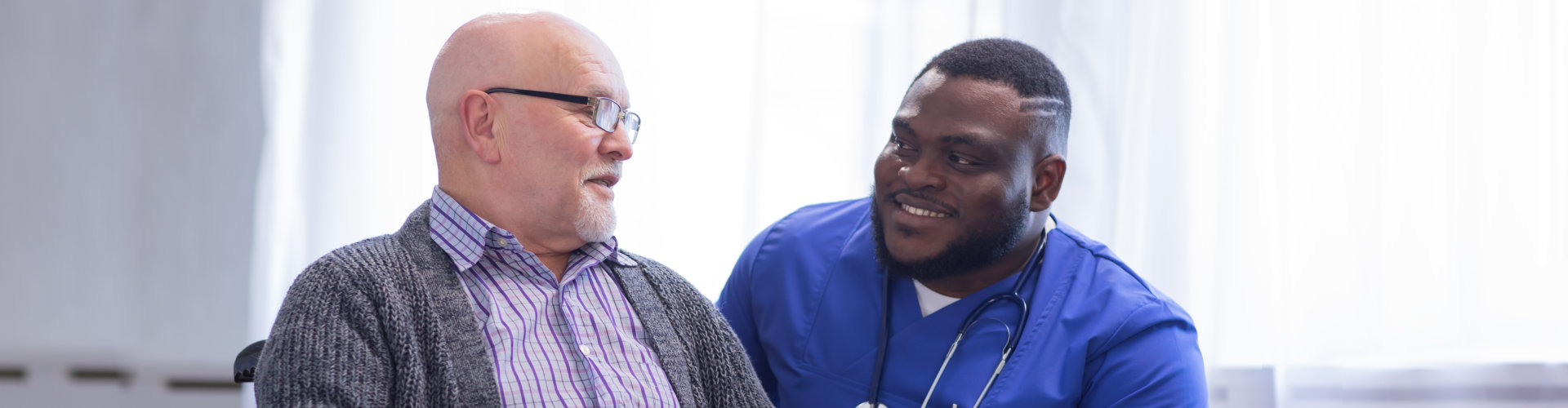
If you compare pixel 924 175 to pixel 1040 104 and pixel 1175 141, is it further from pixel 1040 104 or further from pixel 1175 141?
pixel 1175 141

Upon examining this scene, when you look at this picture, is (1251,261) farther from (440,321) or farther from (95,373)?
(95,373)

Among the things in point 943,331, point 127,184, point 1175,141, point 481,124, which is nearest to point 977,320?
point 943,331

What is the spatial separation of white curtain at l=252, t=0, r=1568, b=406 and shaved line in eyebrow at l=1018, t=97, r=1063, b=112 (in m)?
0.63

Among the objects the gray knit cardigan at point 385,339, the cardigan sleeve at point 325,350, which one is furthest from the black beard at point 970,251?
the cardigan sleeve at point 325,350

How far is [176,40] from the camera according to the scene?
7.02 feet

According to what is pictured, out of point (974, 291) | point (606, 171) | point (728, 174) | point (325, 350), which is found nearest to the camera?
point (325, 350)

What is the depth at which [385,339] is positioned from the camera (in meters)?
1.17

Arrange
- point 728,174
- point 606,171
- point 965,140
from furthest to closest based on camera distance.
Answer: point 728,174, point 965,140, point 606,171

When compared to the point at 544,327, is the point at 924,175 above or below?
above

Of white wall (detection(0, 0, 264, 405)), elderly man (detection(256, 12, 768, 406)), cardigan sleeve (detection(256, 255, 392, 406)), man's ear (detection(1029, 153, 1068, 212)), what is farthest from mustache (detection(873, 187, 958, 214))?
white wall (detection(0, 0, 264, 405))

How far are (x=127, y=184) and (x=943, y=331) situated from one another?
1667mm

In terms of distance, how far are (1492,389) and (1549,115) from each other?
0.55 meters

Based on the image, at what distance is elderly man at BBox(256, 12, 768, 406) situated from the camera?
1172 mm

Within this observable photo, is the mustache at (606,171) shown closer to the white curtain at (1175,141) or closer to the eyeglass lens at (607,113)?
the eyeglass lens at (607,113)
